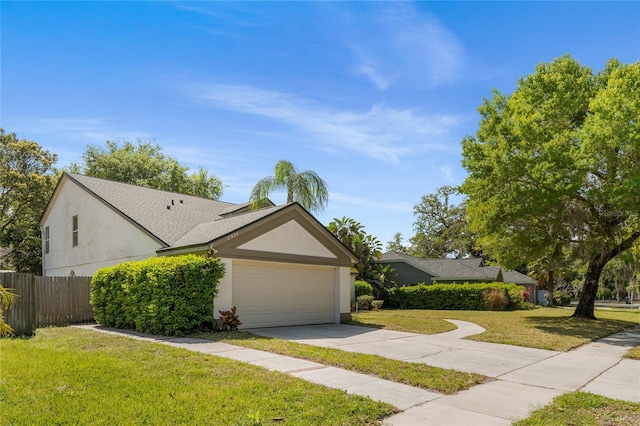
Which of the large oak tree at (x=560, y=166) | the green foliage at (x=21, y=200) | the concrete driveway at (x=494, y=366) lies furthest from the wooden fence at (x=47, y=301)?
the green foliage at (x=21, y=200)

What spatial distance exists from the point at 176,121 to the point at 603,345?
15.6 meters

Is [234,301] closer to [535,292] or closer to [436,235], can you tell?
→ [535,292]

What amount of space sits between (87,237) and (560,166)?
19026 millimetres

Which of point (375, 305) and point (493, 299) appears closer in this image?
point (375, 305)

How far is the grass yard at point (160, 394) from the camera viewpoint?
500 centimetres

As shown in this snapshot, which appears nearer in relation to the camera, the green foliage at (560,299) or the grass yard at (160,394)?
the grass yard at (160,394)

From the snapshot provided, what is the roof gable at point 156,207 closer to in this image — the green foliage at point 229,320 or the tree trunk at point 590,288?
the green foliage at point 229,320

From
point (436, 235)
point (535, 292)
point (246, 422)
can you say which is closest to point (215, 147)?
point (246, 422)

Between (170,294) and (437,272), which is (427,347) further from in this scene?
(437,272)

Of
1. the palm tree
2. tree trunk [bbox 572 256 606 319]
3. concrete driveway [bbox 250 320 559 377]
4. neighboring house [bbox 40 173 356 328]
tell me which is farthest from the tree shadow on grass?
the palm tree

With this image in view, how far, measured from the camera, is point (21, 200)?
29.8 metres

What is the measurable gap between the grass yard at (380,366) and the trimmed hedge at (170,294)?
1.50 meters

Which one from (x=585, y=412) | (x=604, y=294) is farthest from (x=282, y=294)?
(x=604, y=294)

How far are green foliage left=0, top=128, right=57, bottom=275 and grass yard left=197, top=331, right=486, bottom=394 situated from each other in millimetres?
24915
